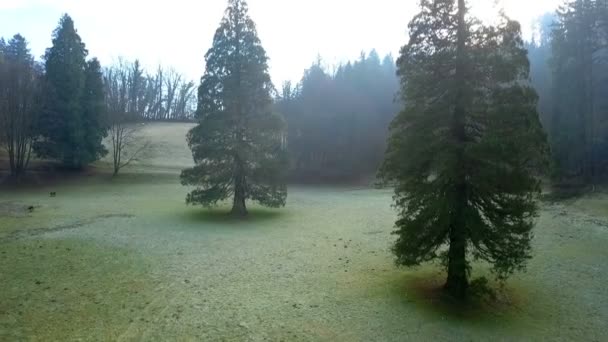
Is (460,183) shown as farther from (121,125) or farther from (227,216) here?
(121,125)

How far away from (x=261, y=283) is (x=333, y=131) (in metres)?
39.7

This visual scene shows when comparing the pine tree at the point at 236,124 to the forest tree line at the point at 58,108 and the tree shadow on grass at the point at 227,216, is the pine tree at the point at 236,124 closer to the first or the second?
the tree shadow on grass at the point at 227,216

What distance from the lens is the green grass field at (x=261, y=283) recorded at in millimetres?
8977

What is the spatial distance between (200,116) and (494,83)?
1794cm

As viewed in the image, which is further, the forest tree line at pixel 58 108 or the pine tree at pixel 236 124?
the forest tree line at pixel 58 108

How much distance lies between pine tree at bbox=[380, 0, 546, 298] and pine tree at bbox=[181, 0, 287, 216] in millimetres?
13324

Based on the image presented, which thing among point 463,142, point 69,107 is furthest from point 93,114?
point 463,142

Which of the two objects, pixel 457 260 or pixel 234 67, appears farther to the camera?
pixel 234 67

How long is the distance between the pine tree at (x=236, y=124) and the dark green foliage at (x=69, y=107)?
21.1 meters

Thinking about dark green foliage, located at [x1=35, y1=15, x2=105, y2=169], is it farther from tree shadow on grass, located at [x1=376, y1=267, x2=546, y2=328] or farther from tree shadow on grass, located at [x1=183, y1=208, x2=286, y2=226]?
tree shadow on grass, located at [x1=376, y1=267, x2=546, y2=328]

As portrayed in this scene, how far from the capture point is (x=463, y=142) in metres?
10.4

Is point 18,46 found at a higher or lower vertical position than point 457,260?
higher

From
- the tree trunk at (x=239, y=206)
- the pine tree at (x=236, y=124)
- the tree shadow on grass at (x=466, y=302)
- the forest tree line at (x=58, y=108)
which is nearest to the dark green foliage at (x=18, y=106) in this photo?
the forest tree line at (x=58, y=108)

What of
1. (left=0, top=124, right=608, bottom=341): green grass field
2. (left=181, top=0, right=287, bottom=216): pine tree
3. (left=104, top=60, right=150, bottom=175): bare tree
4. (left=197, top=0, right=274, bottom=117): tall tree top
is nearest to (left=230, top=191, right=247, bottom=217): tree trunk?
(left=181, top=0, right=287, bottom=216): pine tree
